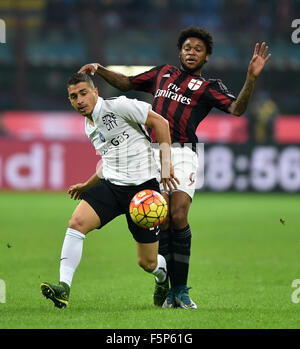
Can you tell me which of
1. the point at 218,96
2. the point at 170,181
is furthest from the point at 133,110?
the point at 218,96

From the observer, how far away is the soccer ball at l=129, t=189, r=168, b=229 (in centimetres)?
620

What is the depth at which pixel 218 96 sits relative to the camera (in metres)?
6.88

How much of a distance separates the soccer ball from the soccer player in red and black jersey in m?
0.44

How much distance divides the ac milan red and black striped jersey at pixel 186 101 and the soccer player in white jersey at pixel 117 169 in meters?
0.36

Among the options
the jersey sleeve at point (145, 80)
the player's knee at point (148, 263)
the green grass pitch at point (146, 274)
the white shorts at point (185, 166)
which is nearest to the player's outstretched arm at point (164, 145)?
the white shorts at point (185, 166)

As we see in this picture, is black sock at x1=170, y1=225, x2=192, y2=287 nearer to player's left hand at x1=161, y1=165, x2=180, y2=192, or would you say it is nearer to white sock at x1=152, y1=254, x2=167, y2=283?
white sock at x1=152, y1=254, x2=167, y2=283

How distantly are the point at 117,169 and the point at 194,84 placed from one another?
106 centimetres

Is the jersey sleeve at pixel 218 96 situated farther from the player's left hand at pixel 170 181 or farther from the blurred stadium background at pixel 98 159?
the blurred stadium background at pixel 98 159

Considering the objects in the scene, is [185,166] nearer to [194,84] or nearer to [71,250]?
[194,84]

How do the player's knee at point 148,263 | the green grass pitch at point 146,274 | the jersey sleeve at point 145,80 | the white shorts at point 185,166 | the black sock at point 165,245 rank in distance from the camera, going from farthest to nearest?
the jersey sleeve at point 145,80 < the black sock at point 165,245 < the white shorts at point 185,166 < the player's knee at point 148,263 < the green grass pitch at point 146,274

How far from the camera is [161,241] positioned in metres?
6.96

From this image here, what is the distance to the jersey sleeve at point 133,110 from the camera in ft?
21.0

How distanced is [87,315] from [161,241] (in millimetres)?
1237

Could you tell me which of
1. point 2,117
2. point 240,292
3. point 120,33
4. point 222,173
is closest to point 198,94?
point 240,292
